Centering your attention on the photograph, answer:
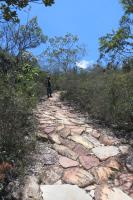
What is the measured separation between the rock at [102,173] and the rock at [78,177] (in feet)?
0.46

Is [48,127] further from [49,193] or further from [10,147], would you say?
[49,193]

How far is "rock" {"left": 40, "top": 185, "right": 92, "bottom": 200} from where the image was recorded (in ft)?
26.5

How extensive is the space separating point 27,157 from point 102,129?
3.90 m

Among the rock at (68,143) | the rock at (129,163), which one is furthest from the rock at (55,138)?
the rock at (129,163)

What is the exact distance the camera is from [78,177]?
9.00 m

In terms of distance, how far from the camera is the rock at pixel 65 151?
10141mm

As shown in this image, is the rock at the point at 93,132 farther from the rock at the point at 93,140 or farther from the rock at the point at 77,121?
the rock at the point at 77,121

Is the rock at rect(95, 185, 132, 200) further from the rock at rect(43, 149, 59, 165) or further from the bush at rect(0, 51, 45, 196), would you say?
the bush at rect(0, 51, 45, 196)

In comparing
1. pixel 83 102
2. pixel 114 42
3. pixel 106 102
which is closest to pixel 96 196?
pixel 106 102

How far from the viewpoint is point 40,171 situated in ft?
29.4

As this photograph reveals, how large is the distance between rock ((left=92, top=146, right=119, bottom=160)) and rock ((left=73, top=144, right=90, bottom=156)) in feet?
0.64

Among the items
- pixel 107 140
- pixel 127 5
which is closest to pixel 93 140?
pixel 107 140

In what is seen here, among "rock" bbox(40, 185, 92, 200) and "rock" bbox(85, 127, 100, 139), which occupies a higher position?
"rock" bbox(85, 127, 100, 139)

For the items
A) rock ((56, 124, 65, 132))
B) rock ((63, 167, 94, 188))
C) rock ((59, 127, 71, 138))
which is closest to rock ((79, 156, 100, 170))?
rock ((63, 167, 94, 188))
